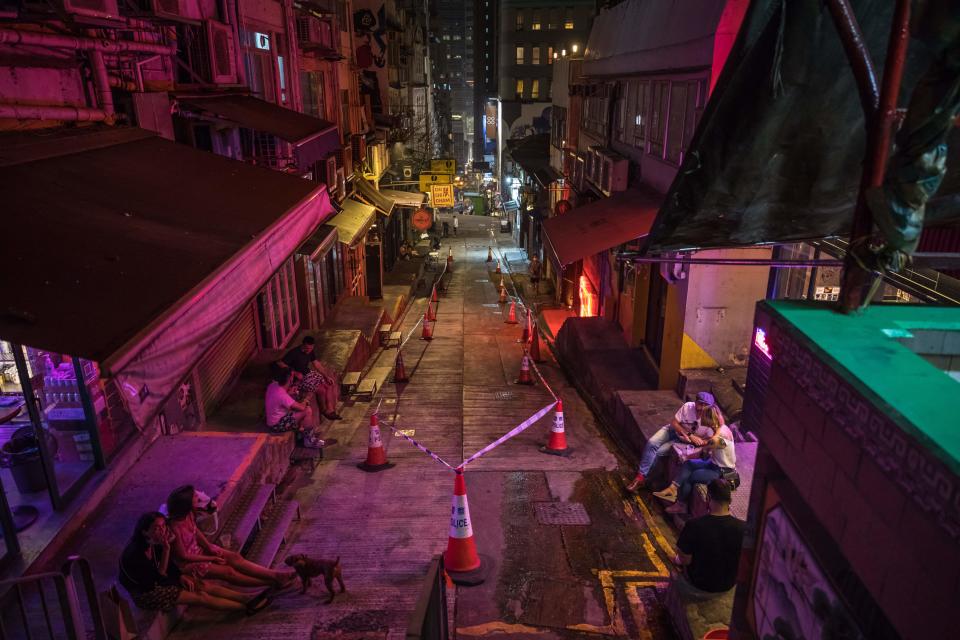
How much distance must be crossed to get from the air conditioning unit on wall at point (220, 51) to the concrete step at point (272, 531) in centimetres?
727

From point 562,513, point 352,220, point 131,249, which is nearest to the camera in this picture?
point 131,249

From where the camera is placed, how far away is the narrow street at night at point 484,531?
596 cm

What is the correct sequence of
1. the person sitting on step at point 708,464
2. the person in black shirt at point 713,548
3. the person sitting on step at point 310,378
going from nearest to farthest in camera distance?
the person in black shirt at point 713,548
the person sitting on step at point 708,464
the person sitting on step at point 310,378

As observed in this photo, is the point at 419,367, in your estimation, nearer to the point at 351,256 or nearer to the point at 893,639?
the point at 351,256

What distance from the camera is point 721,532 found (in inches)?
221

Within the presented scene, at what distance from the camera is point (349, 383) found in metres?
13.2

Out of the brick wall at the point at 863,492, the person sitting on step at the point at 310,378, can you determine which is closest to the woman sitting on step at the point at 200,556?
the person sitting on step at the point at 310,378

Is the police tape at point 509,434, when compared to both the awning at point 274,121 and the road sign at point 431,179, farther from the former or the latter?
the road sign at point 431,179

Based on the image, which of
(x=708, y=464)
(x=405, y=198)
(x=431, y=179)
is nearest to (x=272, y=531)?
(x=708, y=464)

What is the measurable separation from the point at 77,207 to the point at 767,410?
19.1 ft

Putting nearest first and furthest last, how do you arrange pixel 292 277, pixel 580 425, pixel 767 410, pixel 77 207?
pixel 767 410 → pixel 77 207 → pixel 580 425 → pixel 292 277

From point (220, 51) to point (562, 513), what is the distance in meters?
9.39

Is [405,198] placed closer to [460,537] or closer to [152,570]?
[460,537]

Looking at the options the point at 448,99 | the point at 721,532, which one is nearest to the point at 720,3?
the point at 721,532
